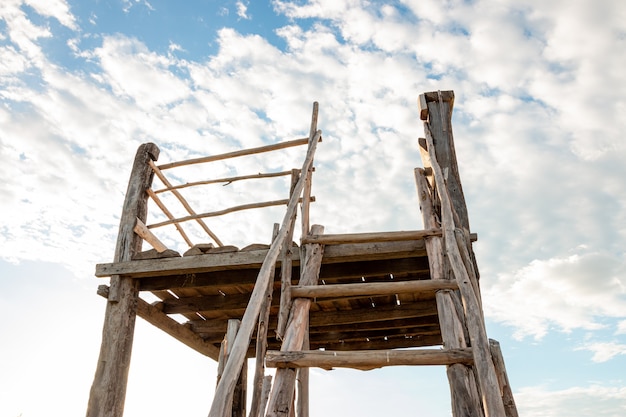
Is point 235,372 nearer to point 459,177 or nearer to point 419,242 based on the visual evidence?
point 419,242

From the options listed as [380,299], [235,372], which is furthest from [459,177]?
[235,372]

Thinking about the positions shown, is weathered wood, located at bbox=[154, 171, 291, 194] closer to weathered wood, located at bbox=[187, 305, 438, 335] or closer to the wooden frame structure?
the wooden frame structure

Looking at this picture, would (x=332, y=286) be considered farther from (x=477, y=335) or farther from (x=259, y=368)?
(x=477, y=335)

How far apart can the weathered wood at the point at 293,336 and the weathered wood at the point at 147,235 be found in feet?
5.57

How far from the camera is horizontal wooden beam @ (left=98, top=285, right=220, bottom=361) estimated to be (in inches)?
211

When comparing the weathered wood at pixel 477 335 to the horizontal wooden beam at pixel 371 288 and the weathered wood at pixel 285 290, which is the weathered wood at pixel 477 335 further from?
the weathered wood at pixel 285 290

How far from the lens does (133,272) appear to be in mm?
4789

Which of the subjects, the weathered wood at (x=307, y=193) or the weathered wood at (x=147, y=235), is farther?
the weathered wood at (x=147, y=235)

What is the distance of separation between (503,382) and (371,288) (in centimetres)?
95

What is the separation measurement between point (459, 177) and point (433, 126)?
641 mm

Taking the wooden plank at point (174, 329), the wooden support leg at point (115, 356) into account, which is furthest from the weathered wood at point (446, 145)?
the wooden plank at point (174, 329)

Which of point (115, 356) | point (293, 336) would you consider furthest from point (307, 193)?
point (115, 356)

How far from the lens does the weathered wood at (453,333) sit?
8.41 ft

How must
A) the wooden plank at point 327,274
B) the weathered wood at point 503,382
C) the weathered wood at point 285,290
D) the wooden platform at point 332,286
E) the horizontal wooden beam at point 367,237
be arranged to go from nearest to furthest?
1. the weathered wood at point 503,382
2. the weathered wood at point 285,290
3. the horizontal wooden beam at point 367,237
4. the wooden platform at point 332,286
5. the wooden plank at point 327,274
